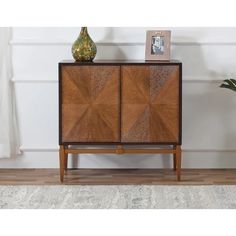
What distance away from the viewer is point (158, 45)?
363 centimetres

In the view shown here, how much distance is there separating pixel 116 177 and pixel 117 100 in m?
0.59

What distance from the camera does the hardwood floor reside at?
356 cm

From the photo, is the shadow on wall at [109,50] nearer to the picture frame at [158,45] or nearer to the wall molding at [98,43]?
the wall molding at [98,43]

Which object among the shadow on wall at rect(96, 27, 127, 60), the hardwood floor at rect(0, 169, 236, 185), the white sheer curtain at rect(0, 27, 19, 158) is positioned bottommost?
the hardwood floor at rect(0, 169, 236, 185)

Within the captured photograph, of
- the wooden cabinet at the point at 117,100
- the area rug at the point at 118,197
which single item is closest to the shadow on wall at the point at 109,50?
the wooden cabinet at the point at 117,100

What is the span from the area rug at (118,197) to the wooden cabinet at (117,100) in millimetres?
312

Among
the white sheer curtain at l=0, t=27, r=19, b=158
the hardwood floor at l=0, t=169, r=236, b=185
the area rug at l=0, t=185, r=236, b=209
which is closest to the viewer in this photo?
the area rug at l=0, t=185, r=236, b=209

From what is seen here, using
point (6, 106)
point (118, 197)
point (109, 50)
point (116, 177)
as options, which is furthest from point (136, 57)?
point (118, 197)

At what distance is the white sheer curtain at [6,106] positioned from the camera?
3732mm

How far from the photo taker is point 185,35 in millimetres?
3789

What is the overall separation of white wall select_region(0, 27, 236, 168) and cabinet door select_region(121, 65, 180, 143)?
41 cm

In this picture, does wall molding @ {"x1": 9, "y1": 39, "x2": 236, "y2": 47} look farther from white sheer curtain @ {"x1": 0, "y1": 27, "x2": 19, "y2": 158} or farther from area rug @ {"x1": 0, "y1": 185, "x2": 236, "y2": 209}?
area rug @ {"x1": 0, "y1": 185, "x2": 236, "y2": 209}

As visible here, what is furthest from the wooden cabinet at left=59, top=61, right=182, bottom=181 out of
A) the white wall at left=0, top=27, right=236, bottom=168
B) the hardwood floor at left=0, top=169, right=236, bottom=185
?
the white wall at left=0, top=27, right=236, bottom=168
